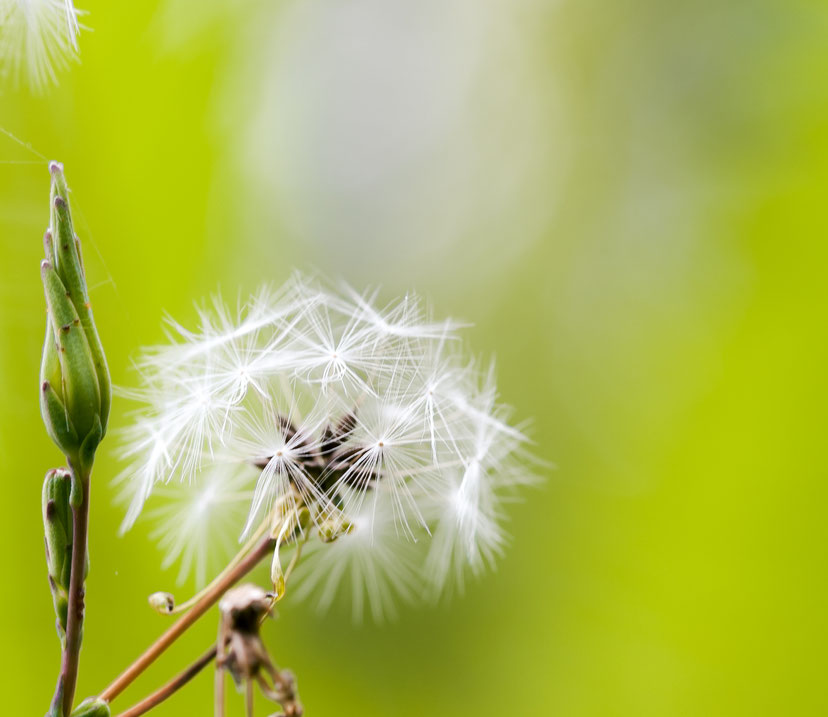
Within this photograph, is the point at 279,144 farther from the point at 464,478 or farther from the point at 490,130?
the point at 464,478

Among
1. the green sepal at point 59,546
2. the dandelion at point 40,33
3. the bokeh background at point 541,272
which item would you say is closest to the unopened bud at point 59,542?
the green sepal at point 59,546

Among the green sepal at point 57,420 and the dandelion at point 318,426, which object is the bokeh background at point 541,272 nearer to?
the dandelion at point 318,426

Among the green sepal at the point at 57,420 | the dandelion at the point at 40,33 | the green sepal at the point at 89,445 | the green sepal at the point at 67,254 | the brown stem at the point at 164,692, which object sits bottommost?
the brown stem at the point at 164,692

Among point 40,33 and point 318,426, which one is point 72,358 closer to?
point 318,426

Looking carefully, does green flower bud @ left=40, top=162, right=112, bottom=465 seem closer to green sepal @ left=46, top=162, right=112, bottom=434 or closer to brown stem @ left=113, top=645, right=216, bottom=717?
green sepal @ left=46, top=162, right=112, bottom=434

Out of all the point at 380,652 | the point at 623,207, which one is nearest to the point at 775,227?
the point at 623,207

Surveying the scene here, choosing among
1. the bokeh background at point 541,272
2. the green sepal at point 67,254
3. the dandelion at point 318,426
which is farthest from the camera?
the bokeh background at point 541,272

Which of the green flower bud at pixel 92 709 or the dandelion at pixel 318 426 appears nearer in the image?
the green flower bud at pixel 92 709
